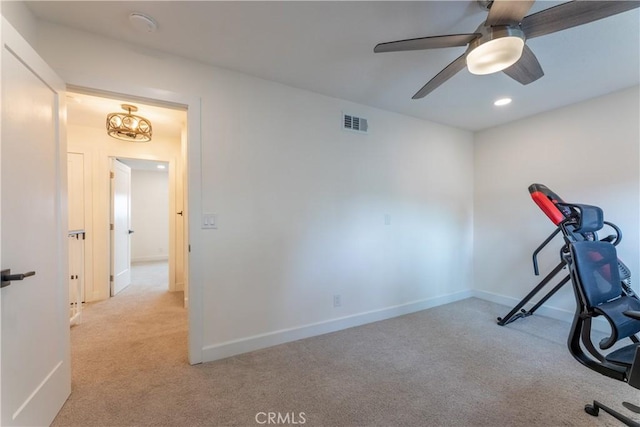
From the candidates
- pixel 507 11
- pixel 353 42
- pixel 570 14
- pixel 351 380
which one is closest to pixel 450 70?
pixel 507 11

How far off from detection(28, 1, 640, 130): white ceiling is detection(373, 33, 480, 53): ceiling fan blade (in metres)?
0.26

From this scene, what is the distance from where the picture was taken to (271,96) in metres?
2.52

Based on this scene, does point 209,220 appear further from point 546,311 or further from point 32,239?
point 546,311

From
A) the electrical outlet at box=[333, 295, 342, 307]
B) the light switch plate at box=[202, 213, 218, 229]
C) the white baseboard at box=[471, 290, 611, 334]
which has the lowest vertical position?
the white baseboard at box=[471, 290, 611, 334]

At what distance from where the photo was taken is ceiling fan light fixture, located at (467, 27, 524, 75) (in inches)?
54.4

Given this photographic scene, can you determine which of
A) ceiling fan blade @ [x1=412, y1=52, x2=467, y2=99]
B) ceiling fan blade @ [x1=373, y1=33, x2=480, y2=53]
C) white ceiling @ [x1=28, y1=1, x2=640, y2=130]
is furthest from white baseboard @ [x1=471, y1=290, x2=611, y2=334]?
ceiling fan blade @ [x1=373, y1=33, x2=480, y2=53]

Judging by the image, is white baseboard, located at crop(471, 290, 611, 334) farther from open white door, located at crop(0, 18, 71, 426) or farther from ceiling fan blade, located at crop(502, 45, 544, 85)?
open white door, located at crop(0, 18, 71, 426)

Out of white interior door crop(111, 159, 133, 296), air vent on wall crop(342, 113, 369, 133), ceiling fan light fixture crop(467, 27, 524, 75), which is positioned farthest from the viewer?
white interior door crop(111, 159, 133, 296)

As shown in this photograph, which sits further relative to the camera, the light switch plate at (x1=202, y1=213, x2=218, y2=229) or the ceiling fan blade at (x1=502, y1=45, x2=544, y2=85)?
the light switch plate at (x1=202, y1=213, x2=218, y2=229)

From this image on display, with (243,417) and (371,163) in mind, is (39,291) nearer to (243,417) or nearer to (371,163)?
(243,417)

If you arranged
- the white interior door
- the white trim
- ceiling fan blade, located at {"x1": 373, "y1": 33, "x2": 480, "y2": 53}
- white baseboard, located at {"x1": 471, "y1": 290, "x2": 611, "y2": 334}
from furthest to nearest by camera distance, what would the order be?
the white trim
the white interior door
white baseboard, located at {"x1": 471, "y1": 290, "x2": 611, "y2": 334}
ceiling fan blade, located at {"x1": 373, "y1": 33, "x2": 480, "y2": 53}

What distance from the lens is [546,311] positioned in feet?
10.6

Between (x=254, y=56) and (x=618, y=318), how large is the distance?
2.90 m

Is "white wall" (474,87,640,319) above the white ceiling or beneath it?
beneath
